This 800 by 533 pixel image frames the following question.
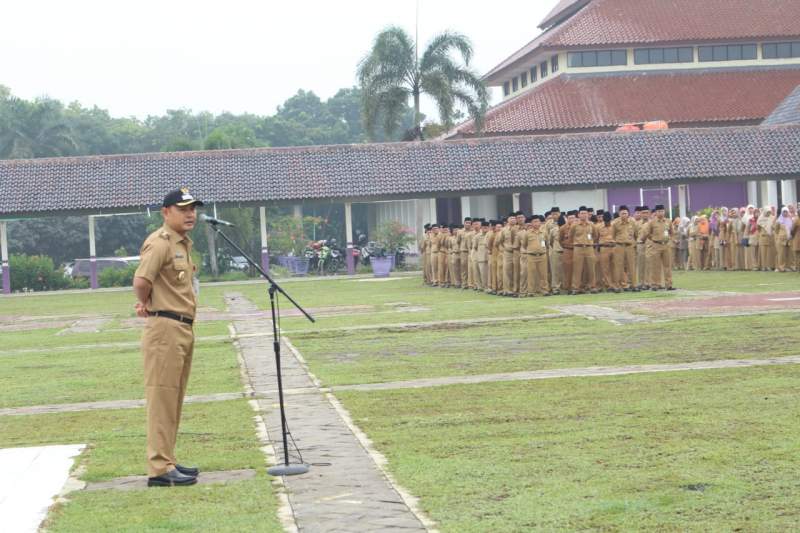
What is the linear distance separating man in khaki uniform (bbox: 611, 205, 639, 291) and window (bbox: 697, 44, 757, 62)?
34806 millimetres

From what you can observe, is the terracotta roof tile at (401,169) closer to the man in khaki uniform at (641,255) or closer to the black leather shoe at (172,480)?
the man in khaki uniform at (641,255)

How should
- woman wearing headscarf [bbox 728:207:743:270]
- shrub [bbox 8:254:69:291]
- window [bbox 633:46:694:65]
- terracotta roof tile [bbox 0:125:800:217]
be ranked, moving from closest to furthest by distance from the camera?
woman wearing headscarf [bbox 728:207:743:270] < shrub [bbox 8:254:69:291] < terracotta roof tile [bbox 0:125:800:217] < window [bbox 633:46:694:65]

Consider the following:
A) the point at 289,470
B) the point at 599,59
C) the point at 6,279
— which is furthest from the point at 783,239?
the point at 599,59

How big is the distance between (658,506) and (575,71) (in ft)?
182

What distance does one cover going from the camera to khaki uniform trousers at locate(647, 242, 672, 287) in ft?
94.6

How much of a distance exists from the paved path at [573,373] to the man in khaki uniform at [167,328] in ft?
14.6

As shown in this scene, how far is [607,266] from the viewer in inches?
1136

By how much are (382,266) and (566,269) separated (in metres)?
16.8

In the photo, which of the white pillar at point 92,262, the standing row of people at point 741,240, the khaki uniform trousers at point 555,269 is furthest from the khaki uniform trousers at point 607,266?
the white pillar at point 92,262

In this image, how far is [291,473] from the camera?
8.54m

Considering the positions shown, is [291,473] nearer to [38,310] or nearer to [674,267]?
[38,310]

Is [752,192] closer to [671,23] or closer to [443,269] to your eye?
[671,23]

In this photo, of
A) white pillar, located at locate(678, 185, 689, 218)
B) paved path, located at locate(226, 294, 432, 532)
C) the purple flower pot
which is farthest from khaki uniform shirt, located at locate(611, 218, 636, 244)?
white pillar, located at locate(678, 185, 689, 218)

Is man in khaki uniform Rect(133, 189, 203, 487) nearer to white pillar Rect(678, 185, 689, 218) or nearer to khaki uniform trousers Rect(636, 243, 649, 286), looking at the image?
khaki uniform trousers Rect(636, 243, 649, 286)
